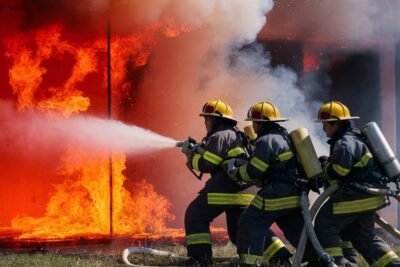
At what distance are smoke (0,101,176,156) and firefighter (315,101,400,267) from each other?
3626mm

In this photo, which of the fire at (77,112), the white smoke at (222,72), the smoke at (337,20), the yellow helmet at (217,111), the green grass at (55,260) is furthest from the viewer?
the smoke at (337,20)

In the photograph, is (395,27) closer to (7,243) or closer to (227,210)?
(227,210)

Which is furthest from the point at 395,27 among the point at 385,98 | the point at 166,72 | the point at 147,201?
the point at 147,201

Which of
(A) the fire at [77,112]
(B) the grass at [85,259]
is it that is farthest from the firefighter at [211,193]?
(A) the fire at [77,112]

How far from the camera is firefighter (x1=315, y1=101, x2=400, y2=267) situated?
6742mm

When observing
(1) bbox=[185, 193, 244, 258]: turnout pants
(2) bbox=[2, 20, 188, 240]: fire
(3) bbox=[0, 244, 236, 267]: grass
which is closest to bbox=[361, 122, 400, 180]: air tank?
(1) bbox=[185, 193, 244, 258]: turnout pants

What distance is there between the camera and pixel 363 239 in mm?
6938

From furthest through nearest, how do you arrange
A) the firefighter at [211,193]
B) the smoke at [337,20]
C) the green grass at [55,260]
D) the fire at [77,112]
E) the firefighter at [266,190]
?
the smoke at [337,20] → the fire at [77,112] → the green grass at [55,260] → the firefighter at [211,193] → the firefighter at [266,190]

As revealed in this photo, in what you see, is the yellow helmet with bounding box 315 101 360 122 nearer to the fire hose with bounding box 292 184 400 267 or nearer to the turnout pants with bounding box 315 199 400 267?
the fire hose with bounding box 292 184 400 267

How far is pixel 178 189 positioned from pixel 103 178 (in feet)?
4.98

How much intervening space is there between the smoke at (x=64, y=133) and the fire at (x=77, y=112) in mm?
121

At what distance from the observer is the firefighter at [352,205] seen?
674 centimetres

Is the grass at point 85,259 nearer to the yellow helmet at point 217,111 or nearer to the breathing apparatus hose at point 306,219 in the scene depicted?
the breathing apparatus hose at point 306,219

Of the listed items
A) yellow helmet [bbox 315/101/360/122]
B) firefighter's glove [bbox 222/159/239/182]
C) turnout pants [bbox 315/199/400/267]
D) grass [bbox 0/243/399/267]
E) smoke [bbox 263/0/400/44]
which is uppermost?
smoke [bbox 263/0/400/44]
